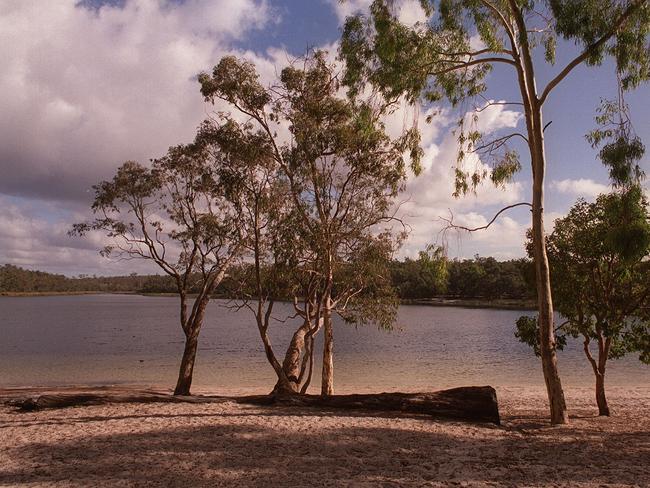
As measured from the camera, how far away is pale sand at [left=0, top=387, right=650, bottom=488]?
19.8 feet

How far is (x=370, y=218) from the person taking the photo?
48.1 feet

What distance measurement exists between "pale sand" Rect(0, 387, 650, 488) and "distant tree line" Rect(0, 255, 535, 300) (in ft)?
10.6

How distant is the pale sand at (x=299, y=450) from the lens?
6.04m

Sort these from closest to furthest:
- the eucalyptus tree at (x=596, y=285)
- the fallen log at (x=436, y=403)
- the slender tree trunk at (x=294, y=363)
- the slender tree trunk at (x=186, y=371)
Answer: the fallen log at (x=436, y=403)
the eucalyptus tree at (x=596, y=285)
the slender tree trunk at (x=294, y=363)
the slender tree trunk at (x=186, y=371)

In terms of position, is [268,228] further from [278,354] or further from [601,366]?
[278,354]

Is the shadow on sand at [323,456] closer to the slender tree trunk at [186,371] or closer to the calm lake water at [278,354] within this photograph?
the slender tree trunk at [186,371]

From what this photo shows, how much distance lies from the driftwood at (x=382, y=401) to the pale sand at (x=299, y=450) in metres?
0.44

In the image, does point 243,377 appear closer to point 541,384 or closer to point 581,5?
point 541,384

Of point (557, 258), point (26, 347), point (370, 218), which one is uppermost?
point (370, 218)

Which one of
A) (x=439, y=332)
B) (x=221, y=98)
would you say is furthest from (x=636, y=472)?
(x=439, y=332)

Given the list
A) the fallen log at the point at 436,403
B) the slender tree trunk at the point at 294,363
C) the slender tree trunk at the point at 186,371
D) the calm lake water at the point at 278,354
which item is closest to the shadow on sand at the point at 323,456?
the fallen log at the point at 436,403

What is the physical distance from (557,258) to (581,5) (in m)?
5.43

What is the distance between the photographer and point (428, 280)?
990 inches

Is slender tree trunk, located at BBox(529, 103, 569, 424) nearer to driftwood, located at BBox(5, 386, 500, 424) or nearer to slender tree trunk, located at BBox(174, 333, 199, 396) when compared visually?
driftwood, located at BBox(5, 386, 500, 424)
